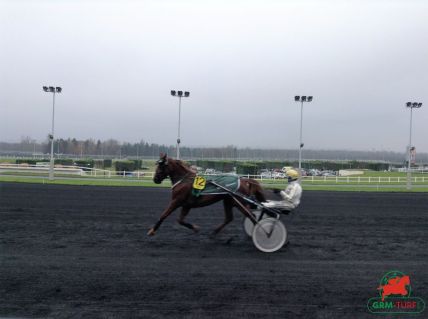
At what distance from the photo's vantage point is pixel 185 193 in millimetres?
6090

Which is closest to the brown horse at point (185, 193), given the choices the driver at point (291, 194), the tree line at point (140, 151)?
the driver at point (291, 194)

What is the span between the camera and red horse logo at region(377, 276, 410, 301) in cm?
415

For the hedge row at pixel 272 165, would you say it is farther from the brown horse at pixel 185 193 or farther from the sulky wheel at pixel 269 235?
the sulky wheel at pixel 269 235

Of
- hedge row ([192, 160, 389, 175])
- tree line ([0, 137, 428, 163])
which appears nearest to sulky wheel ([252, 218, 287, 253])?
tree line ([0, 137, 428, 163])

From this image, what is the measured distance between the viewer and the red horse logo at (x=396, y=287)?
4148 millimetres

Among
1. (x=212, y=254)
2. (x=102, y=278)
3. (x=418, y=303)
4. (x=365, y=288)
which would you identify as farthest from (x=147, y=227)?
(x=418, y=303)

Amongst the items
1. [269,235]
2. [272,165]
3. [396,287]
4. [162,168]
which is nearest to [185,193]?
[162,168]

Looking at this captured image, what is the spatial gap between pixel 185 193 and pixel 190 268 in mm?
1542

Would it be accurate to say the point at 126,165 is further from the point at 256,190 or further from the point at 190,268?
the point at 190,268

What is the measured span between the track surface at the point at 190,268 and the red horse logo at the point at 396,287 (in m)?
0.11

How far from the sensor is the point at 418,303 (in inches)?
151

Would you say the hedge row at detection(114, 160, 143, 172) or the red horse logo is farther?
the hedge row at detection(114, 160, 143, 172)

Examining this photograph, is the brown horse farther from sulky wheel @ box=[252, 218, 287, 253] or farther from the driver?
the driver

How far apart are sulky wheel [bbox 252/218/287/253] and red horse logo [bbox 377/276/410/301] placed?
66.7 inches
